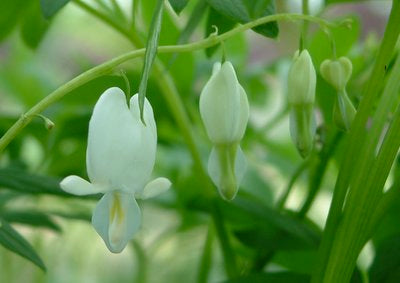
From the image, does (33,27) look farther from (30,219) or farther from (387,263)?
(387,263)

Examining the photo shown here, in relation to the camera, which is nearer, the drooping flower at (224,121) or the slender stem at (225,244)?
the drooping flower at (224,121)

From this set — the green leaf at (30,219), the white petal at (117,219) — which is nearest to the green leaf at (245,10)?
the white petal at (117,219)

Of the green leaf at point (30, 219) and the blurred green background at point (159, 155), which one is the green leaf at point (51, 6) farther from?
the green leaf at point (30, 219)

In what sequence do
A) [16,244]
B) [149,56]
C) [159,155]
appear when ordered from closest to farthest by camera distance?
[149,56]
[16,244]
[159,155]

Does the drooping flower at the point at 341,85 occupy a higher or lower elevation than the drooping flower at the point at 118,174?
higher

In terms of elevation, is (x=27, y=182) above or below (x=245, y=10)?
below

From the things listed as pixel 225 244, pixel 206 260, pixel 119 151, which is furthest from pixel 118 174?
pixel 206 260

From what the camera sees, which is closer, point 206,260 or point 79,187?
point 79,187
